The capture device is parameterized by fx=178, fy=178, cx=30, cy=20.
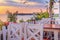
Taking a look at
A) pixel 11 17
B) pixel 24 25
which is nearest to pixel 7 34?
pixel 24 25

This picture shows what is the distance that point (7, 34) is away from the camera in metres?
4.03

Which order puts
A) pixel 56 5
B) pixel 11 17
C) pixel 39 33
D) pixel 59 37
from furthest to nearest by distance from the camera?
pixel 56 5, pixel 11 17, pixel 59 37, pixel 39 33

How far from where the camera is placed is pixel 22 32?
12.3 feet

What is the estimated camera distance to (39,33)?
12.0ft

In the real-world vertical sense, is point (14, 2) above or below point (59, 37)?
above

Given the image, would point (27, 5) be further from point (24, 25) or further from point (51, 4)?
point (24, 25)

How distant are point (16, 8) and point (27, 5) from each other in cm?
63

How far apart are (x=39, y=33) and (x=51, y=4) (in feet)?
13.6

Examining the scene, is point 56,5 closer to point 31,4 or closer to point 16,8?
point 31,4

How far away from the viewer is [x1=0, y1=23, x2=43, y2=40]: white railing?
3.48m

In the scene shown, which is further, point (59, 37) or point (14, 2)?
point (14, 2)

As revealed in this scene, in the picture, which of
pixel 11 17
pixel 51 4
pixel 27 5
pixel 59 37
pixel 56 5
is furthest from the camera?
pixel 27 5

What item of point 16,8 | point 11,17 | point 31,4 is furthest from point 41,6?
point 11,17

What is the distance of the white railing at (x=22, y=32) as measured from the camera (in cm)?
348
